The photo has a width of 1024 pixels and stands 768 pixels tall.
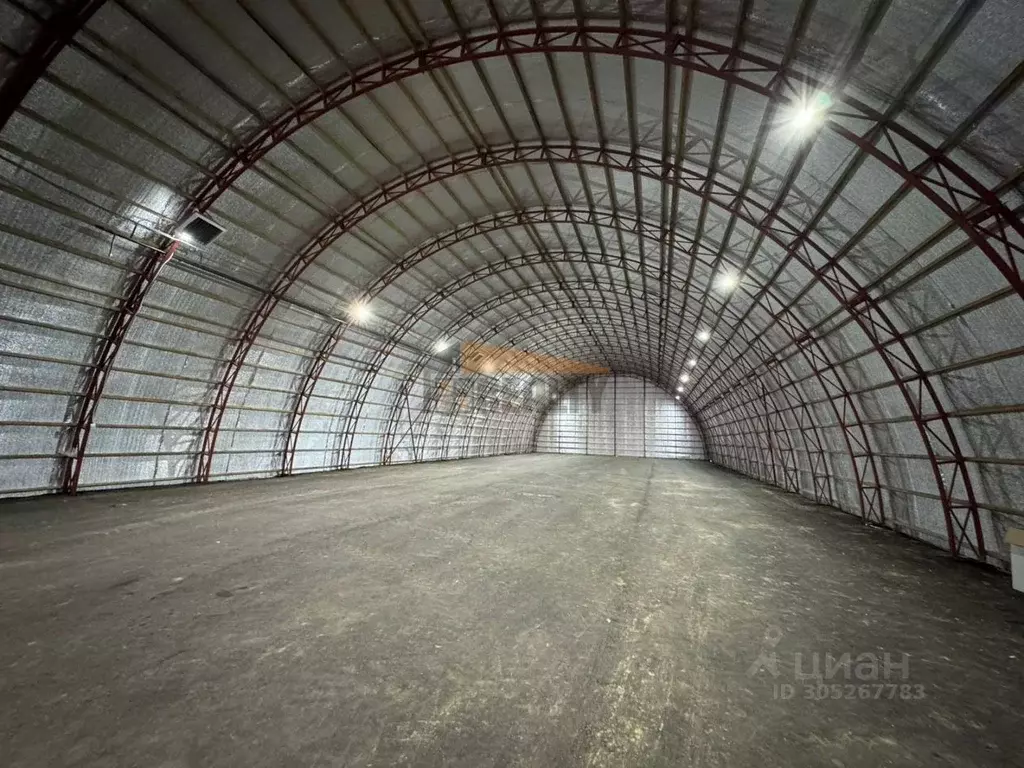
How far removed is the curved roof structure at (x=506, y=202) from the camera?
7672 millimetres

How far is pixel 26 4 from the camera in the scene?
8.42 m

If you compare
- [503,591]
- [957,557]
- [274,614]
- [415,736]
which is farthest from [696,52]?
[957,557]

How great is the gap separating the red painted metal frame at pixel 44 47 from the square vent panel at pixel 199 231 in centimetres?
418

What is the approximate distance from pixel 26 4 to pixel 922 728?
19.1m

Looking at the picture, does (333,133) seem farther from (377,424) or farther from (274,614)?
(377,424)

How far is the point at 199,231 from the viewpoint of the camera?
13.4 metres

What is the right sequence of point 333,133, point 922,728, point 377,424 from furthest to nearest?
point 377,424, point 333,133, point 922,728

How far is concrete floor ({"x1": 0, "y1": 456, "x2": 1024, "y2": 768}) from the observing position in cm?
356

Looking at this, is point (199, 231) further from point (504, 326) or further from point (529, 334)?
point (529, 334)

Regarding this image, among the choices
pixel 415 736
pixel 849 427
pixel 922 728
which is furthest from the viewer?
pixel 849 427

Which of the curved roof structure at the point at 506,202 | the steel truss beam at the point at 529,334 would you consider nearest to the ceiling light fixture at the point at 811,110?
the curved roof structure at the point at 506,202

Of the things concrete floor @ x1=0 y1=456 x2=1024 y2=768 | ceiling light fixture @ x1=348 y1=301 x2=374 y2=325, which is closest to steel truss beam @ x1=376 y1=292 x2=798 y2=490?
ceiling light fixture @ x1=348 y1=301 x2=374 y2=325

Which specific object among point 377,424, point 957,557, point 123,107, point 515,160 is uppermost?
point 515,160

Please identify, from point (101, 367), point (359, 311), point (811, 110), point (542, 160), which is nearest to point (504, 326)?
point (359, 311)
